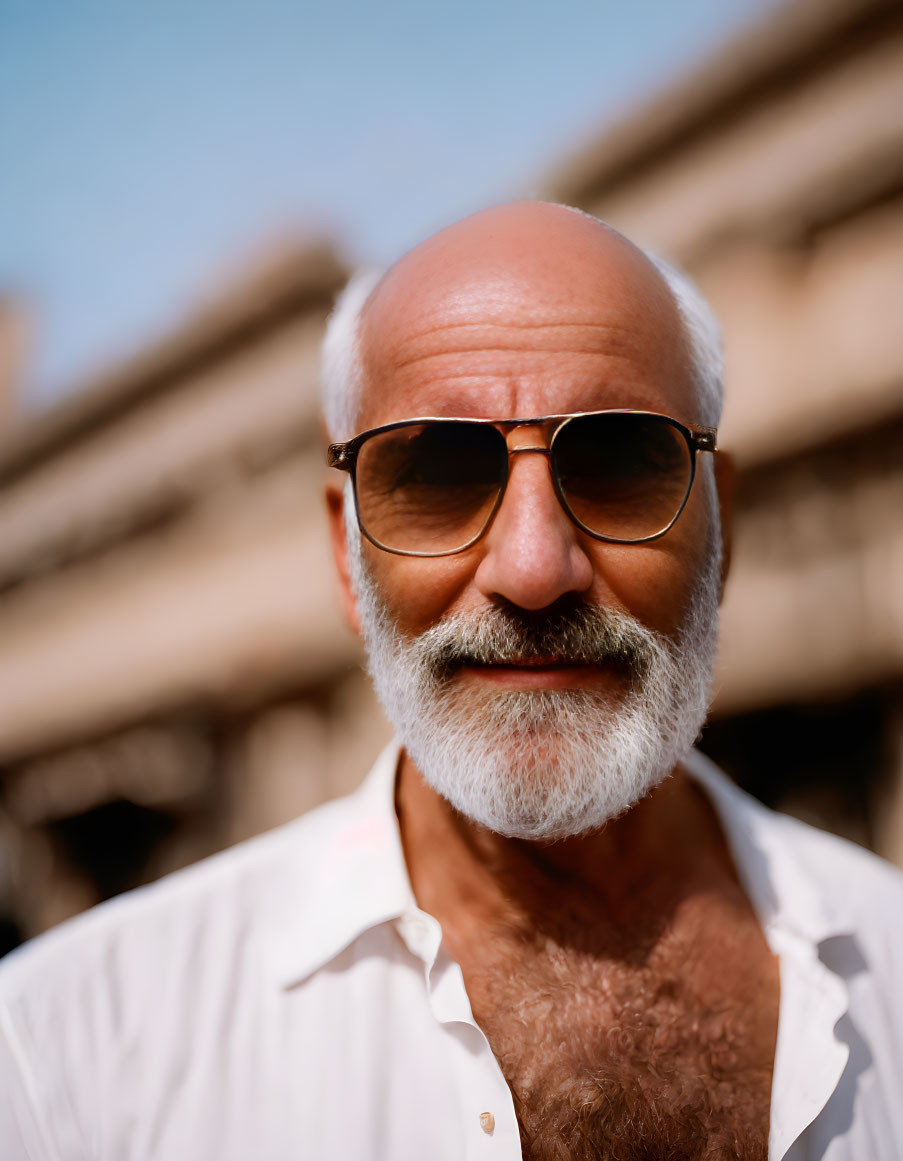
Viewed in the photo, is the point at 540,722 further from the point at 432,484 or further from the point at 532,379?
the point at 532,379

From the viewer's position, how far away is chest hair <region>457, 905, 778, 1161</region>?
1.41m

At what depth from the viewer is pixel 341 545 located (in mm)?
1850

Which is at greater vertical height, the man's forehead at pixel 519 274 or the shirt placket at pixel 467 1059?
the man's forehead at pixel 519 274

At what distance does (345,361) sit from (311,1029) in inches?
53.8

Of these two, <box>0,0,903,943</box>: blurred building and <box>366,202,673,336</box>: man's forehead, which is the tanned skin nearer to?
<box>366,202,673,336</box>: man's forehead

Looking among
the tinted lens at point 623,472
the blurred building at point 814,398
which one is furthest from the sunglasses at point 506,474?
the blurred building at point 814,398

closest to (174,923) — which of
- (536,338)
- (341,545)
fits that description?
(341,545)

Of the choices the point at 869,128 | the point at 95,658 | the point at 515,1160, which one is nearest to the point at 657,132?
the point at 869,128

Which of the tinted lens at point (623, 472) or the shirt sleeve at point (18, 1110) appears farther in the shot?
the tinted lens at point (623, 472)

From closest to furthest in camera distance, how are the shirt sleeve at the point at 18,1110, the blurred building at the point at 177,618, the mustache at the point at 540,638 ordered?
1. the shirt sleeve at the point at 18,1110
2. the mustache at the point at 540,638
3. the blurred building at the point at 177,618

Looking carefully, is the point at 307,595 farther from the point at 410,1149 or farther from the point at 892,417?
the point at 410,1149

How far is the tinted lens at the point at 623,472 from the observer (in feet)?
4.67

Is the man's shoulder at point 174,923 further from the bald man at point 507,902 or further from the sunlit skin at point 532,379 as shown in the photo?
the sunlit skin at point 532,379

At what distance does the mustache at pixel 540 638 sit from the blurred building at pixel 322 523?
180cm
